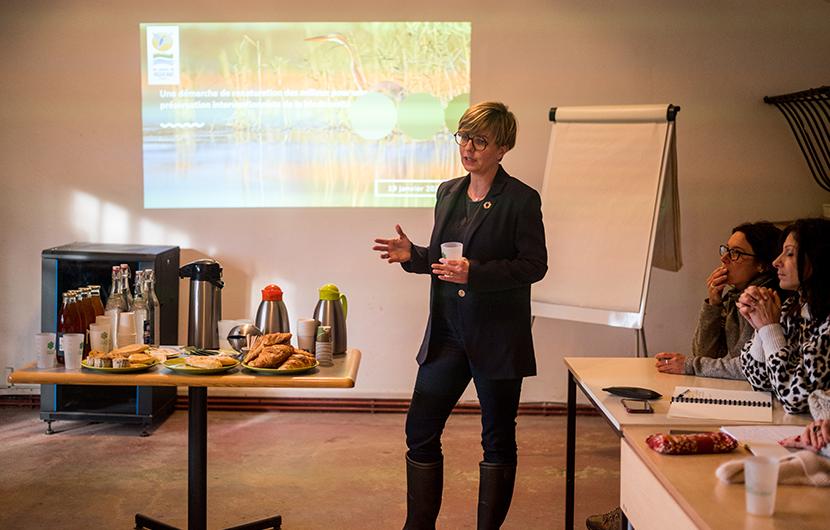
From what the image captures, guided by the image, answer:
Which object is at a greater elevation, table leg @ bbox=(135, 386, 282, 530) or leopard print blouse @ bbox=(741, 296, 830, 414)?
leopard print blouse @ bbox=(741, 296, 830, 414)

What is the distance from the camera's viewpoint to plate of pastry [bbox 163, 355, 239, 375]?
2.02m

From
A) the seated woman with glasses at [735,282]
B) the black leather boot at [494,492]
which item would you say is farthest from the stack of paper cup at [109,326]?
the seated woman with glasses at [735,282]

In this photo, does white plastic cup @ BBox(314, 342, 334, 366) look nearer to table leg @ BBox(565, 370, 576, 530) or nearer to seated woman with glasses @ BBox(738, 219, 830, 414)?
table leg @ BBox(565, 370, 576, 530)

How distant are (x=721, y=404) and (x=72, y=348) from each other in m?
1.88

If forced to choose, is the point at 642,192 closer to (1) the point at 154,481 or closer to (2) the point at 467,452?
(2) the point at 467,452

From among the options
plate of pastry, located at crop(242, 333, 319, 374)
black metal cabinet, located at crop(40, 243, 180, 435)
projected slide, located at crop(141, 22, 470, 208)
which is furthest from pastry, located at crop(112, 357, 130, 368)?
projected slide, located at crop(141, 22, 470, 208)

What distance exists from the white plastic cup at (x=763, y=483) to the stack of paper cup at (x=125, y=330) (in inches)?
71.3

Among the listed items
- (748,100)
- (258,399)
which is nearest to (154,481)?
(258,399)

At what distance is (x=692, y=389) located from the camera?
82.6 inches

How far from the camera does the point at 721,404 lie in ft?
6.33

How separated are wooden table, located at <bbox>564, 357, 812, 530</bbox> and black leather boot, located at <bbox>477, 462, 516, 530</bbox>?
36 centimetres

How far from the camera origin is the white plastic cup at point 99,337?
84.3 inches

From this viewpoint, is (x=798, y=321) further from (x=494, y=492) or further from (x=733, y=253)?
(x=494, y=492)

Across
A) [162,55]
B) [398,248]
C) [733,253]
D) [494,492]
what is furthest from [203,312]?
[162,55]
